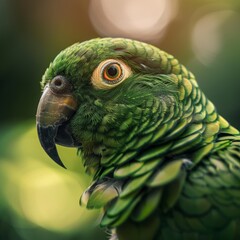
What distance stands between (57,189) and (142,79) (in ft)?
5.38

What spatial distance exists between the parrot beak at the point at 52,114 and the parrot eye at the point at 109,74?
0.09 meters

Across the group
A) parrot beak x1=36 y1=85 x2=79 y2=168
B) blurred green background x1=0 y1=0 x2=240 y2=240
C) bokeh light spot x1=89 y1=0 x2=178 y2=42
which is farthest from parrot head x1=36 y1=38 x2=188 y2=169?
bokeh light spot x1=89 y1=0 x2=178 y2=42

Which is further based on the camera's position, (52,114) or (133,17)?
(133,17)

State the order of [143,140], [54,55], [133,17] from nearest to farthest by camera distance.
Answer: [143,140]
[54,55]
[133,17]

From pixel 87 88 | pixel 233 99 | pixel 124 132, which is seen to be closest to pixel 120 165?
pixel 124 132

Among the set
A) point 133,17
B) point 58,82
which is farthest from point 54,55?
point 58,82

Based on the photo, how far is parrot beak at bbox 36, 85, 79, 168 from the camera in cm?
113

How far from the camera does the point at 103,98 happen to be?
114cm

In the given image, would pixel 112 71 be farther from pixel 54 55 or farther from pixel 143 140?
pixel 54 55

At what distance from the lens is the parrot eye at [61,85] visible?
1141 millimetres

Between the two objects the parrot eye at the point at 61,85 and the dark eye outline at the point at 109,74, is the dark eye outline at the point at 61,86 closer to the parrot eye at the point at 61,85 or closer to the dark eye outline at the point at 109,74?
the parrot eye at the point at 61,85

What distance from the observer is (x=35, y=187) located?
2.64m

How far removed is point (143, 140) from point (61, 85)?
28cm

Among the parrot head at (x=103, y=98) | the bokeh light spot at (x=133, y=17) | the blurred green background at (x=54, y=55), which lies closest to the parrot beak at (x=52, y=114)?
the parrot head at (x=103, y=98)
